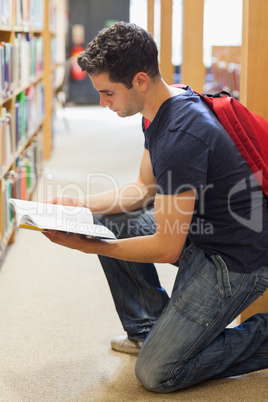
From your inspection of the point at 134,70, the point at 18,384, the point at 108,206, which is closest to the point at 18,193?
the point at 108,206

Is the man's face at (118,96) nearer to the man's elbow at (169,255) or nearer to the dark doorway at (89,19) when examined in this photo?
the man's elbow at (169,255)

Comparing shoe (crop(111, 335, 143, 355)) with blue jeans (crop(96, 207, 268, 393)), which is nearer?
blue jeans (crop(96, 207, 268, 393))

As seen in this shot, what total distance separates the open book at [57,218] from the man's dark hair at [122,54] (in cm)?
42

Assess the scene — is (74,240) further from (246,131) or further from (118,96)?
(246,131)

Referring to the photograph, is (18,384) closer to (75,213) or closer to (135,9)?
(75,213)

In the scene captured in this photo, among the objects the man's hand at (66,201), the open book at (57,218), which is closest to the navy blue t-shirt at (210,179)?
the open book at (57,218)

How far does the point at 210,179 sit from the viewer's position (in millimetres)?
1594

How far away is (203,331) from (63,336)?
696 mm

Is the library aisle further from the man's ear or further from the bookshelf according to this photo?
the man's ear

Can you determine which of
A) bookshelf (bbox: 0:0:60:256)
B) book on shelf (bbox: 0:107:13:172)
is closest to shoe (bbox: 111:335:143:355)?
bookshelf (bbox: 0:0:60:256)

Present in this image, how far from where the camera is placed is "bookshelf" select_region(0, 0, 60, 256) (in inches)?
112

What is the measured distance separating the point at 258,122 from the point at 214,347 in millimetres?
687

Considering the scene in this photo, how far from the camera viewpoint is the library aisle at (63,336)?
1762 millimetres

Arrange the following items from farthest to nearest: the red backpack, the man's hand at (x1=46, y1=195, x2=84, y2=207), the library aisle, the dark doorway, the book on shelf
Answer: the dark doorway < the book on shelf < the man's hand at (x1=46, y1=195, x2=84, y2=207) < the library aisle < the red backpack
